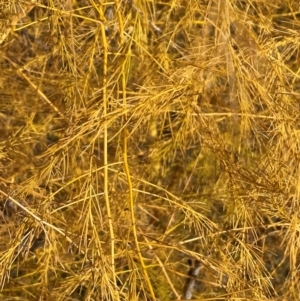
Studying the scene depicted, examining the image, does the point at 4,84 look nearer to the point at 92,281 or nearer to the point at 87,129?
the point at 87,129

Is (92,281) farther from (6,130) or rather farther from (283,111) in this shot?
(6,130)

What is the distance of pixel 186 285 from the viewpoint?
1759 mm

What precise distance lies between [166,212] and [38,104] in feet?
1.35

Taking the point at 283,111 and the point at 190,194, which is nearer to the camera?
the point at 283,111

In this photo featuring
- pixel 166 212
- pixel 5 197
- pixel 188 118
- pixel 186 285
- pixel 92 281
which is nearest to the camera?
pixel 92 281

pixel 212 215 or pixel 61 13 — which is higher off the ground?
pixel 61 13

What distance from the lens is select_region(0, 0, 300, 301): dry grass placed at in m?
1.40

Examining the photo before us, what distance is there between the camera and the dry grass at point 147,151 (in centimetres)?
140

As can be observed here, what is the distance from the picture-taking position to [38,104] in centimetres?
187

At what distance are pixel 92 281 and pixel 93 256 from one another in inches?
1.8

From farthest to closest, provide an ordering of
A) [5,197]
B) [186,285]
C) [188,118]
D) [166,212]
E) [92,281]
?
[166,212], [186,285], [188,118], [5,197], [92,281]

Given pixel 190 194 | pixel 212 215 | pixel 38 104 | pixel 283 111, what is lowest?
pixel 212 215

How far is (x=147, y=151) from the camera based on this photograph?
6.17 feet

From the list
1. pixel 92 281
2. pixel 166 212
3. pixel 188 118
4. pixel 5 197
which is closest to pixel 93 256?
pixel 92 281
